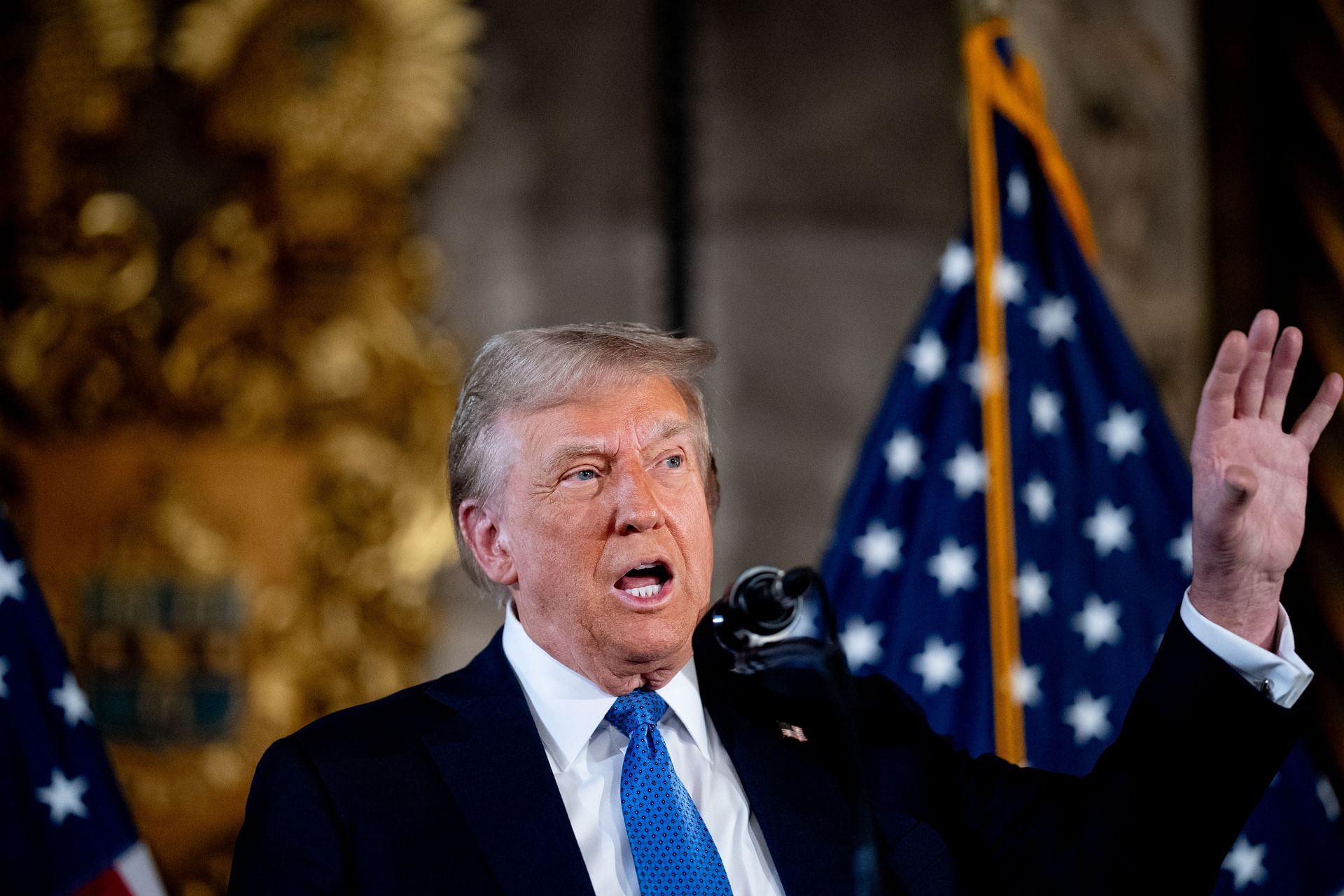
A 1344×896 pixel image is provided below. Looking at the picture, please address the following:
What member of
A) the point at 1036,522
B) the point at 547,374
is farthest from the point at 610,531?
the point at 1036,522

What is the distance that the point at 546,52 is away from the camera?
14.7 ft

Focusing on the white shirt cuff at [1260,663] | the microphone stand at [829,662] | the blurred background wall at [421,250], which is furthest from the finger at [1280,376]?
the blurred background wall at [421,250]

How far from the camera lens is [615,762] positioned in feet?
6.34

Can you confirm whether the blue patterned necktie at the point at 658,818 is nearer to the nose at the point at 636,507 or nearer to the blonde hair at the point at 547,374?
the nose at the point at 636,507

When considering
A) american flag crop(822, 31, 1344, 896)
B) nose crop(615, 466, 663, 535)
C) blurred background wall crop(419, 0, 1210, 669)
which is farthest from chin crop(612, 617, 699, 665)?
blurred background wall crop(419, 0, 1210, 669)

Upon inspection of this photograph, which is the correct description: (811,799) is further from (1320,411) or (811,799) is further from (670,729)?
(1320,411)

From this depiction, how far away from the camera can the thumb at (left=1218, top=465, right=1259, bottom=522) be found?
1.63 m

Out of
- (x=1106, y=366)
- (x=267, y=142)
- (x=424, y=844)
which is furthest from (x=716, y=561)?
(x=424, y=844)

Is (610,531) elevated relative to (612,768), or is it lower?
elevated

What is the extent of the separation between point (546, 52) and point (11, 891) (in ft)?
10.3

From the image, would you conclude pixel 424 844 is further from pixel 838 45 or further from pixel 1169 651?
pixel 838 45

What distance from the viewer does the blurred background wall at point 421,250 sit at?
4.13m

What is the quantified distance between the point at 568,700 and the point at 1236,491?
0.98m

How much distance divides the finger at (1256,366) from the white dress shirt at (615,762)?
264mm
